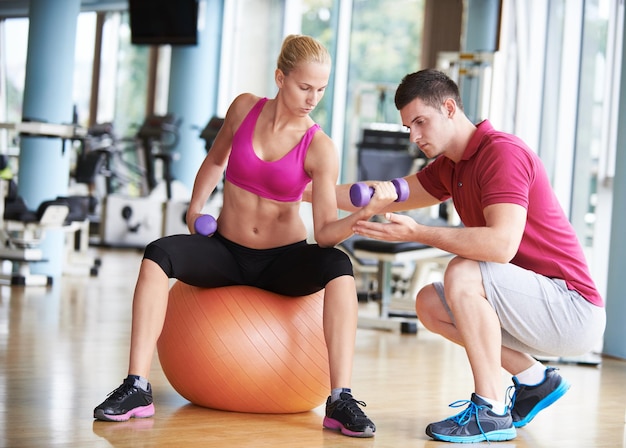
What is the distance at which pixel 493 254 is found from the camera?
6.99ft

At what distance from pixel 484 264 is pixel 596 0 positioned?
9.35 ft

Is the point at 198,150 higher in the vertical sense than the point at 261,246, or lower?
higher

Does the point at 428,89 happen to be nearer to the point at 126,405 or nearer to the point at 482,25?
the point at 126,405

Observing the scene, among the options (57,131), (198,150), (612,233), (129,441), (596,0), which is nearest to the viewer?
(129,441)

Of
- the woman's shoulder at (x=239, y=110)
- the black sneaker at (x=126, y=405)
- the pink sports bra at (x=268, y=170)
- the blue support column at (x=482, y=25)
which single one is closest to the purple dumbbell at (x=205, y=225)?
the pink sports bra at (x=268, y=170)

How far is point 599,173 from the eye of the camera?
14.5ft

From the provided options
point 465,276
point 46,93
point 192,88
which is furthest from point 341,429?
point 192,88

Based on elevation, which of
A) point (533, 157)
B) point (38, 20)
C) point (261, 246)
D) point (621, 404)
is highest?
point (38, 20)

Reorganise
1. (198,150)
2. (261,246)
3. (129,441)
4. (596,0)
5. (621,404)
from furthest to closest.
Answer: (198,150), (596,0), (621,404), (261,246), (129,441)

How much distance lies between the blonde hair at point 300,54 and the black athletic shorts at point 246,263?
493 mm

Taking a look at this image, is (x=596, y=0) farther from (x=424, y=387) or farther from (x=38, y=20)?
(x=38, y=20)

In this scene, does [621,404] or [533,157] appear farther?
[621,404]

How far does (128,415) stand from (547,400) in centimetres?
113

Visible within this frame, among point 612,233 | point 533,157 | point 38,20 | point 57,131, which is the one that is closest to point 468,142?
point 533,157
